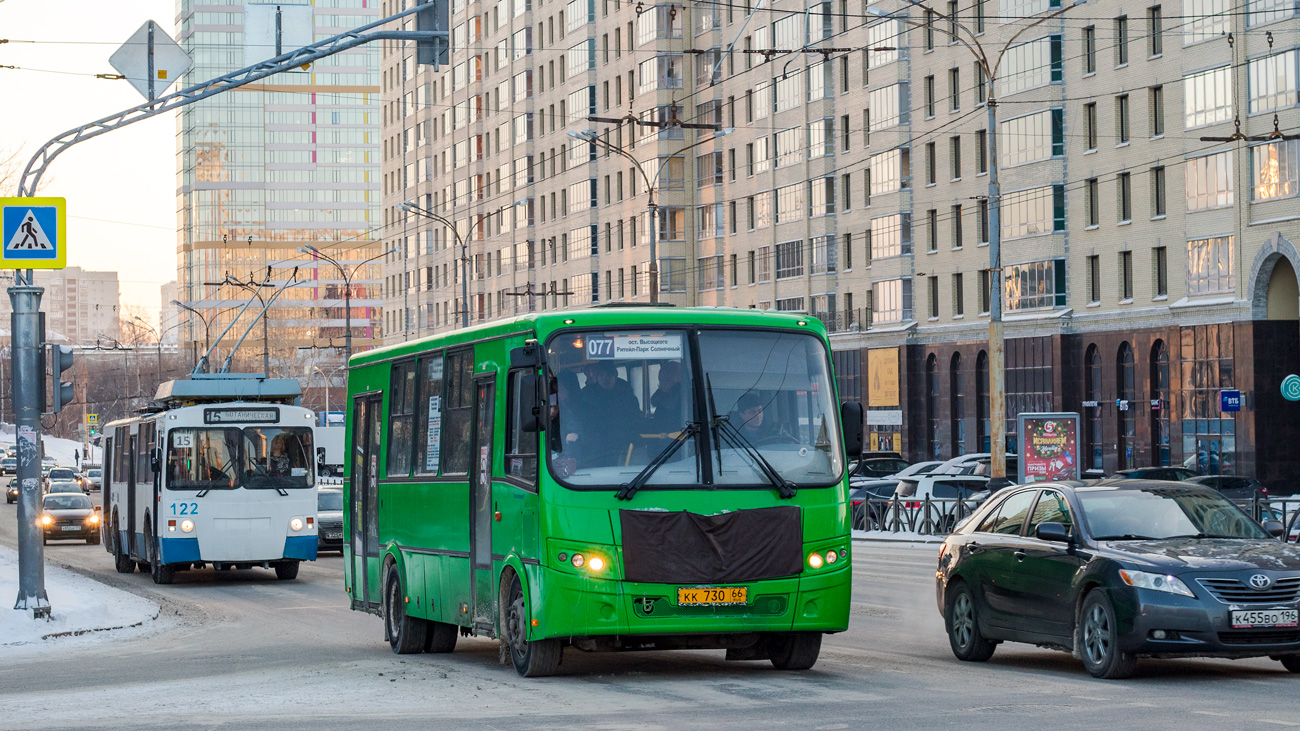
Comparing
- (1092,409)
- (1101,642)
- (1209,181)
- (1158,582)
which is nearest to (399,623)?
(1101,642)

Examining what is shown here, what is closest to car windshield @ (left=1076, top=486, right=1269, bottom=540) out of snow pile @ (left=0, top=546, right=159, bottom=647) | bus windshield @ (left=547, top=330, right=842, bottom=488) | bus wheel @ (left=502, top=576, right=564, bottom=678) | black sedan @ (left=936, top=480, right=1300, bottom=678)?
black sedan @ (left=936, top=480, right=1300, bottom=678)

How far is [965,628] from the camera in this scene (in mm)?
14859

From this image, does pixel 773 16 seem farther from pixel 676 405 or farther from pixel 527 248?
pixel 676 405

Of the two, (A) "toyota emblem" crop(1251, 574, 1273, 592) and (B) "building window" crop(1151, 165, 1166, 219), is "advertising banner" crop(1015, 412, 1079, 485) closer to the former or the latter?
(A) "toyota emblem" crop(1251, 574, 1273, 592)

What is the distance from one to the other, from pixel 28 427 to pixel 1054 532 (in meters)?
11.2

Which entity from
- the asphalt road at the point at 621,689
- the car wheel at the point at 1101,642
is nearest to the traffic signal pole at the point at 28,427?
the asphalt road at the point at 621,689

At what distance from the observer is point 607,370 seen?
1338 cm

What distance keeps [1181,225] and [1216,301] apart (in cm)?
324

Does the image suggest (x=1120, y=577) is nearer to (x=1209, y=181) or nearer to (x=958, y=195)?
(x=1209, y=181)

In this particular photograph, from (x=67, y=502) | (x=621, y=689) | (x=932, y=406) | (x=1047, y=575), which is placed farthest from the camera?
(x=932, y=406)

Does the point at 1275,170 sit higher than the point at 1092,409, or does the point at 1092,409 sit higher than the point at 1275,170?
the point at 1275,170

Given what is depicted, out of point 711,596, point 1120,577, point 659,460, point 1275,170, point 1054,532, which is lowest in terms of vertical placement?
point 711,596

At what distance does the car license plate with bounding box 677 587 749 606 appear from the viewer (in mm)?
12906

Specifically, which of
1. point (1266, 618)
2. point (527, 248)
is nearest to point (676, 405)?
point (1266, 618)
